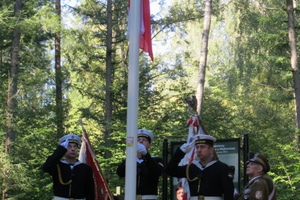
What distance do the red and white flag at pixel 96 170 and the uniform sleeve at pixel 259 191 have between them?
6.84ft

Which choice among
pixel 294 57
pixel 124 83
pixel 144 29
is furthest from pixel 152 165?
pixel 124 83

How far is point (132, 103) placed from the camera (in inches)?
222

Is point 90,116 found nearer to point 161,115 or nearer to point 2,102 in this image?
point 161,115

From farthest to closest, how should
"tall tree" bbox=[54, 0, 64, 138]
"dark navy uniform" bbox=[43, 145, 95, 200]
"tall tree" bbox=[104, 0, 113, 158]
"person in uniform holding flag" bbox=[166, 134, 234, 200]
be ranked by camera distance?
"tall tree" bbox=[54, 0, 64, 138] → "tall tree" bbox=[104, 0, 113, 158] → "dark navy uniform" bbox=[43, 145, 95, 200] → "person in uniform holding flag" bbox=[166, 134, 234, 200]

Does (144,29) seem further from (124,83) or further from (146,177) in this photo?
(124,83)

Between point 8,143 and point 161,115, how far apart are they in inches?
278

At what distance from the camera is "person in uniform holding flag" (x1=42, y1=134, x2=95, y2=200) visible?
6.28 metres

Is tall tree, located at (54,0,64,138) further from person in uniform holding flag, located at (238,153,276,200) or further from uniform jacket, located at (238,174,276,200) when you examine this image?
uniform jacket, located at (238,174,276,200)

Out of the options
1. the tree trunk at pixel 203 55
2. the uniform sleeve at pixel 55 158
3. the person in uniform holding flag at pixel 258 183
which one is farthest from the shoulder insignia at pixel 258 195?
the tree trunk at pixel 203 55

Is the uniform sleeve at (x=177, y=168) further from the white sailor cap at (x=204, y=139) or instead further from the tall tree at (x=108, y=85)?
the tall tree at (x=108, y=85)

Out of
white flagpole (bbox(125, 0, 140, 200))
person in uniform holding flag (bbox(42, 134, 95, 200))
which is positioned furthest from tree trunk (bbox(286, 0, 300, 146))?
white flagpole (bbox(125, 0, 140, 200))

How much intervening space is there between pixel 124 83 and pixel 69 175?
1557cm

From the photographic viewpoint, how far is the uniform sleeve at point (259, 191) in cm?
545

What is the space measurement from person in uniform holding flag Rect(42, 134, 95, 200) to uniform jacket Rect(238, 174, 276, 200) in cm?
194
